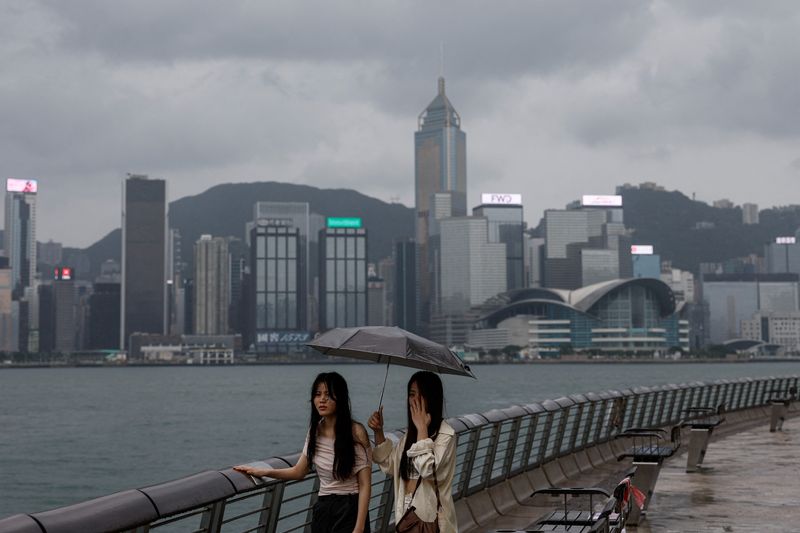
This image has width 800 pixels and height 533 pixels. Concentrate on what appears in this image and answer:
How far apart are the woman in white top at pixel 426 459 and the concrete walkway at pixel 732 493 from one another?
19.8 feet

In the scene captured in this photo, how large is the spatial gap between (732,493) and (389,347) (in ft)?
31.2

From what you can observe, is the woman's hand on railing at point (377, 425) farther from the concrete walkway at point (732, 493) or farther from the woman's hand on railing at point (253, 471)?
the concrete walkway at point (732, 493)

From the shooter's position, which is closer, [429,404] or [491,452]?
[429,404]

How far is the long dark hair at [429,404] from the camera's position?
6.91m

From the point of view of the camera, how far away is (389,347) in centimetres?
766

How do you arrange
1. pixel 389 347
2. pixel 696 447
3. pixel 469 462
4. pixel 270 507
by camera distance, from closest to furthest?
pixel 389 347 < pixel 270 507 < pixel 469 462 < pixel 696 447

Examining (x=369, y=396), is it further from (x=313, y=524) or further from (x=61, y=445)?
(x=313, y=524)

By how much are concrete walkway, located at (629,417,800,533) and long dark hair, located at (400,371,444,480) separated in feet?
20.2

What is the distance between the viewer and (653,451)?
45.1 feet

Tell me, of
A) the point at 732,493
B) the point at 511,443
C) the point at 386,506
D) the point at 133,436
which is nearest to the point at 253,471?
the point at 386,506

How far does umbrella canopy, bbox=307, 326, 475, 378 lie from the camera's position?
7.66 m

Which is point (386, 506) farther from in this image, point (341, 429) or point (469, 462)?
point (341, 429)

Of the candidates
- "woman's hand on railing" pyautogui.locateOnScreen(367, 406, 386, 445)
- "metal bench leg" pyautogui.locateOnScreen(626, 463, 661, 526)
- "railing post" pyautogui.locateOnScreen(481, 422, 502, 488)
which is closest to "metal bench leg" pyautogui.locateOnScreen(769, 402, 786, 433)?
"metal bench leg" pyautogui.locateOnScreen(626, 463, 661, 526)

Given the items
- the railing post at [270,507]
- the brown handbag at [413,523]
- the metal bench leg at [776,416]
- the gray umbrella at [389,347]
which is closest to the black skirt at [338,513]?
the brown handbag at [413,523]
